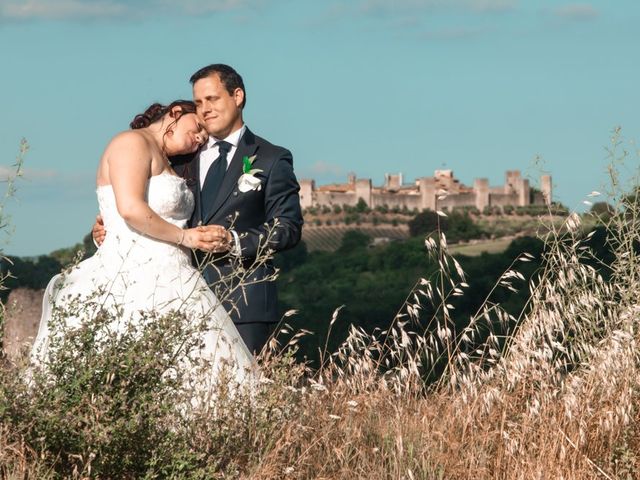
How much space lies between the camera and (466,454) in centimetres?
435

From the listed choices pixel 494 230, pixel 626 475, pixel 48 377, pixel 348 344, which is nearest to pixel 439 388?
pixel 348 344

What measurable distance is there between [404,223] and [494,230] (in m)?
15.9

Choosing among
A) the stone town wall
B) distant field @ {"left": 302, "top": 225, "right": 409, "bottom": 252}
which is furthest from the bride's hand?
the stone town wall

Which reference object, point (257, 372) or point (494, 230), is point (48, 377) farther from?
point (494, 230)

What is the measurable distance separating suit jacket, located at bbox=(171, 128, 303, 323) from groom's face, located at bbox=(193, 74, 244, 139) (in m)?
0.16

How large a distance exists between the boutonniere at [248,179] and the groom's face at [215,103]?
0.19 meters

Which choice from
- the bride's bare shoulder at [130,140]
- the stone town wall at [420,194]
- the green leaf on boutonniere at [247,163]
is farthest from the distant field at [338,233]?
the bride's bare shoulder at [130,140]

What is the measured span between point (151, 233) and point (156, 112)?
0.63 metres

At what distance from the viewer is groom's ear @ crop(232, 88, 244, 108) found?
530 centimetres

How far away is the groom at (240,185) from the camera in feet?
17.3

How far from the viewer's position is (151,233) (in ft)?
16.5

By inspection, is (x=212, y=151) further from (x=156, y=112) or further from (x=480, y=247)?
(x=480, y=247)

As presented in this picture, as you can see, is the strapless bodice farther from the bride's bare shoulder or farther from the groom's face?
the groom's face

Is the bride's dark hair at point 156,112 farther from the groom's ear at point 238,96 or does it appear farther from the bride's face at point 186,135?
the groom's ear at point 238,96
